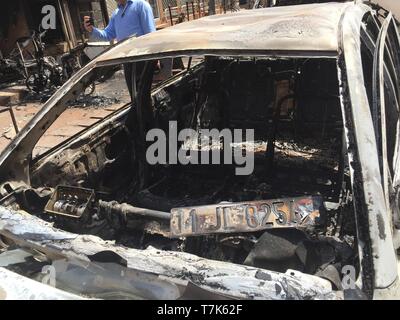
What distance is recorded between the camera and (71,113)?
7.78m

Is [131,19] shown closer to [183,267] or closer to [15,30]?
[183,267]

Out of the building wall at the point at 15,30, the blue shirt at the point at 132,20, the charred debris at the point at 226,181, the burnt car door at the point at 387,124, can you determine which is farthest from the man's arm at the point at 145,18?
the building wall at the point at 15,30

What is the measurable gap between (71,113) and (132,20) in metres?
3.15

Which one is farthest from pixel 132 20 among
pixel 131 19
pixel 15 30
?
pixel 15 30

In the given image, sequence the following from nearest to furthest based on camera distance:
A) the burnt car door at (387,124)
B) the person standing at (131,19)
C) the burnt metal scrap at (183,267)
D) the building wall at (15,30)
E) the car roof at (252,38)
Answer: the burnt metal scrap at (183,267) < the burnt car door at (387,124) < the car roof at (252,38) < the person standing at (131,19) < the building wall at (15,30)

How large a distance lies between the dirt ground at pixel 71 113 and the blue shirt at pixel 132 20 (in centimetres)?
195

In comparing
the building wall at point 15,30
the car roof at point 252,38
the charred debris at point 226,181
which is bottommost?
the charred debris at point 226,181

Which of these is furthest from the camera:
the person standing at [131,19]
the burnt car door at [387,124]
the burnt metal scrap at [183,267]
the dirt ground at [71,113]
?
the dirt ground at [71,113]

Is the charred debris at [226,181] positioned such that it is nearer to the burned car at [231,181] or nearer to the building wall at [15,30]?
the burned car at [231,181]

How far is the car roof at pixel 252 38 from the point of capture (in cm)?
189

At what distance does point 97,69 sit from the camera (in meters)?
2.39

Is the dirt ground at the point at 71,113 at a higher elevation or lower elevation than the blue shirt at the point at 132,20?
lower
